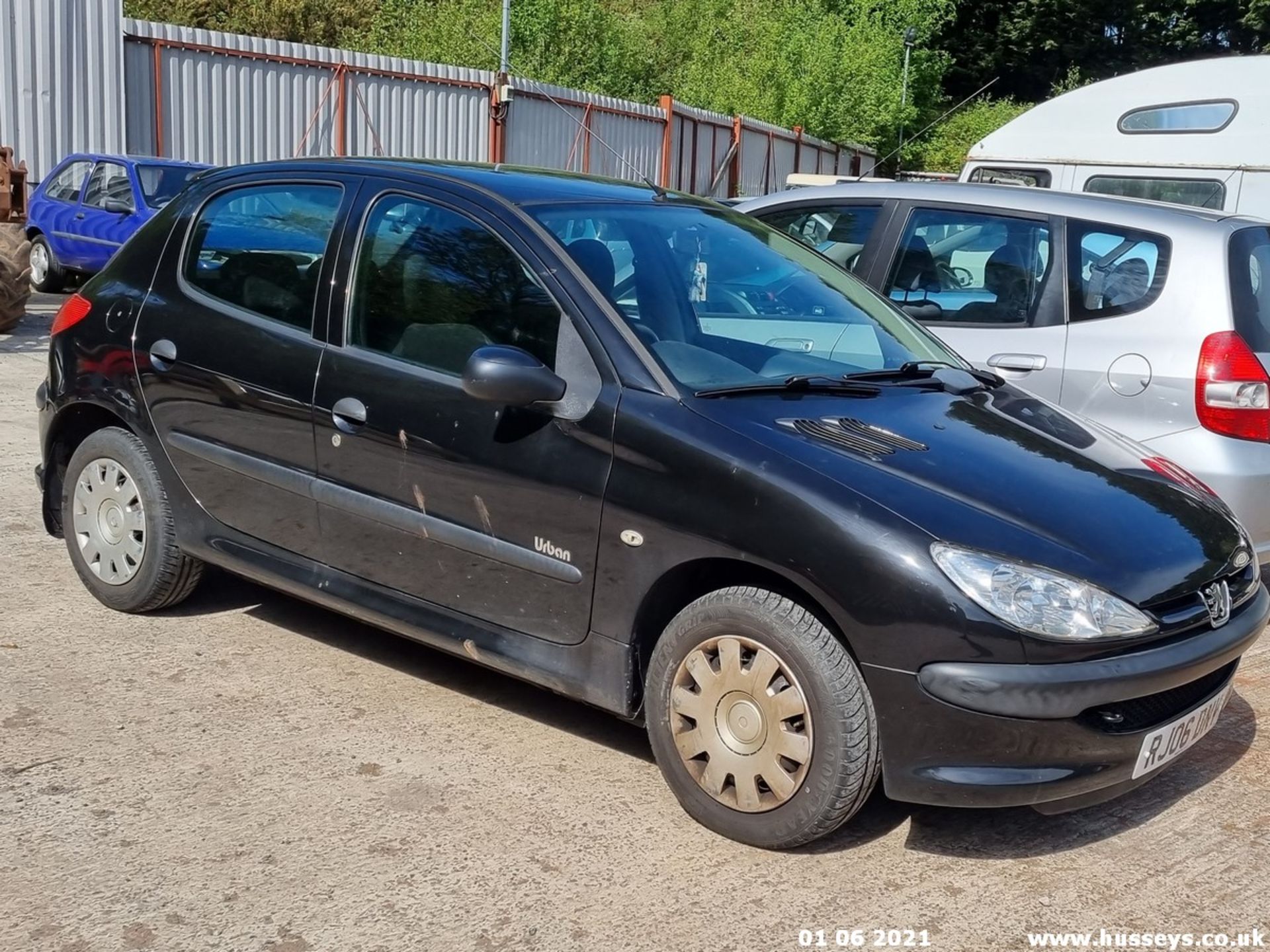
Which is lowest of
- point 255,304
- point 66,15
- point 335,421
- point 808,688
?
point 808,688

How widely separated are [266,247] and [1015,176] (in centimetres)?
860

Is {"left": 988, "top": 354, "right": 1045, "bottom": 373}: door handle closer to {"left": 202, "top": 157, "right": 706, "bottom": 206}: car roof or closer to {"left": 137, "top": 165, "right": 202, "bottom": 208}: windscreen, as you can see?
{"left": 202, "top": 157, "right": 706, "bottom": 206}: car roof

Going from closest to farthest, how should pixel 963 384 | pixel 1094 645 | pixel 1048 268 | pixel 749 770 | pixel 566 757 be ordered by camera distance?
pixel 1094 645, pixel 749 770, pixel 566 757, pixel 963 384, pixel 1048 268

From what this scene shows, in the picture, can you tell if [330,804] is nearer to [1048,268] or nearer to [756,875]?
[756,875]

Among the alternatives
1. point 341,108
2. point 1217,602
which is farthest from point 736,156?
point 1217,602

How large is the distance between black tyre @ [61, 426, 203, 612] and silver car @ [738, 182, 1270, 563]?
3272 millimetres

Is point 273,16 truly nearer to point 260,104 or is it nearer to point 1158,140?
point 260,104

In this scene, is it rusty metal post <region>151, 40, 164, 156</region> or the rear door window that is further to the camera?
rusty metal post <region>151, 40, 164, 156</region>

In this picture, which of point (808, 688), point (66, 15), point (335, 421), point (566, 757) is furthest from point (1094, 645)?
point (66, 15)

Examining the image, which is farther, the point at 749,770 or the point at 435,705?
the point at 435,705

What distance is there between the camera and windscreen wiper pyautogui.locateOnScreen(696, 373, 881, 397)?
12.4 ft

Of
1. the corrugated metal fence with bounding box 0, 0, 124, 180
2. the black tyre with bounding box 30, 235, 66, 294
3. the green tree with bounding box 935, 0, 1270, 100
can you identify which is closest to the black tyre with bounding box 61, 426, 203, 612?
the black tyre with bounding box 30, 235, 66, 294

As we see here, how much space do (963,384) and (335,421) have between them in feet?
6.49

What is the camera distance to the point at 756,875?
11.2 ft
